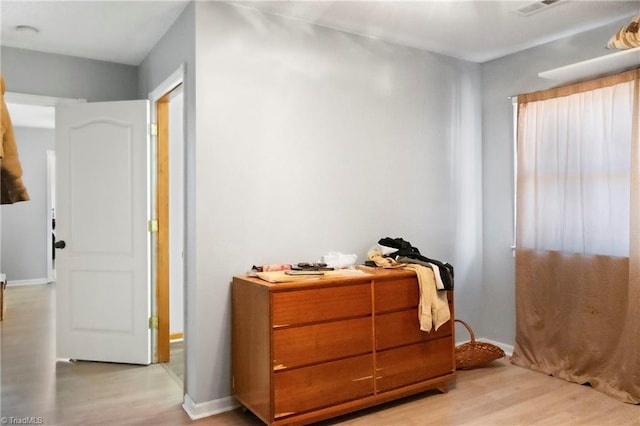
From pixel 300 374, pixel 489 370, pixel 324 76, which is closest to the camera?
pixel 300 374

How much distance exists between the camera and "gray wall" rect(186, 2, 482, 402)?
2.92 meters

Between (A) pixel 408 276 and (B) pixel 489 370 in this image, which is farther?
(B) pixel 489 370

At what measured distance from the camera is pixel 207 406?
2.89 metres

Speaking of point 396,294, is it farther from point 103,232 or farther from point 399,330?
point 103,232

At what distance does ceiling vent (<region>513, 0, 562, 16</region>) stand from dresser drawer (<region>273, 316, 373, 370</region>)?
2208 millimetres

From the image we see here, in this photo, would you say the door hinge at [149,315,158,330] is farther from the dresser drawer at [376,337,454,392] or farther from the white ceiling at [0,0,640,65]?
the white ceiling at [0,0,640,65]

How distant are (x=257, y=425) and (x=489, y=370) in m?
1.86

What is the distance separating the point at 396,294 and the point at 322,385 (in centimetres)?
71

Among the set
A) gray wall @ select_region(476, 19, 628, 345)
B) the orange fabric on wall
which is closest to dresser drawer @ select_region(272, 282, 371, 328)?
the orange fabric on wall

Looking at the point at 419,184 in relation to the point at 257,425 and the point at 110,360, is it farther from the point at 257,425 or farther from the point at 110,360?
the point at 110,360

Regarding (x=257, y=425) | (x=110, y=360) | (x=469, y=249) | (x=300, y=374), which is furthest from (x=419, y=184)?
(x=110, y=360)

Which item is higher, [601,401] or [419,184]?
[419,184]

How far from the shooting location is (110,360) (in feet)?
12.5

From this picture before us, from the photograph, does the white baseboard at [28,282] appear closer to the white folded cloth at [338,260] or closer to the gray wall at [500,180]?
the white folded cloth at [338,260]
